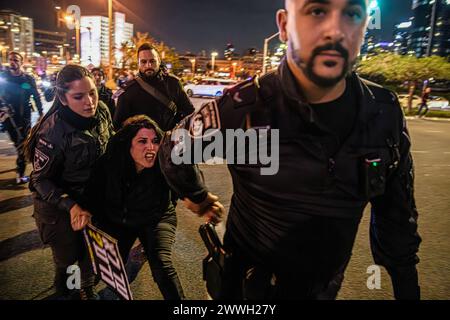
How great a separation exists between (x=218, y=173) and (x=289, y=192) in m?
5.59

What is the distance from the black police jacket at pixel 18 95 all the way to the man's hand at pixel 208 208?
535 centimetres

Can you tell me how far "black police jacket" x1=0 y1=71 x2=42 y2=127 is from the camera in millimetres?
5852

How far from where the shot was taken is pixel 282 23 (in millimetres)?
1362

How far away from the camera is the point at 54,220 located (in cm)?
267

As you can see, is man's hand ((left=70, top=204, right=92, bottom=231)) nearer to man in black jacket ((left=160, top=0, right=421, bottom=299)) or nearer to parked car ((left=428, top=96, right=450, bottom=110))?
man in black jacket ((left=160, top=0, right=421, bottom=299))

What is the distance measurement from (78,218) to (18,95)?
4.42 m

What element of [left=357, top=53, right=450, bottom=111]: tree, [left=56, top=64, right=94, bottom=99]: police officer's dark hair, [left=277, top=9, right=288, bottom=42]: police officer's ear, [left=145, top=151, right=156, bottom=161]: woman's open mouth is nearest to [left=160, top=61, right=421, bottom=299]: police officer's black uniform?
[left=277, top=9, right=288, bottom=42]: police officer's ear

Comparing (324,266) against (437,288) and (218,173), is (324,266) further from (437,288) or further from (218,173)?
(218,173)

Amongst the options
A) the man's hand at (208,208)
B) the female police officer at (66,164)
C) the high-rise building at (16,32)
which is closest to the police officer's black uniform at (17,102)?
the female police officer at (66,164)

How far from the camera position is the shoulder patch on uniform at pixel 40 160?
2533 mm

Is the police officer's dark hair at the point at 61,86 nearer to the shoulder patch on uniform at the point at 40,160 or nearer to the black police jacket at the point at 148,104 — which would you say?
the shoulder patch on uniform at the point at 40,160

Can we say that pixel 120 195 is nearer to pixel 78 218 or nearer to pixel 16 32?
pixel 78 218

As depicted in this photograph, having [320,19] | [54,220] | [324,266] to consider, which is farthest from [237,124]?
[54,220]

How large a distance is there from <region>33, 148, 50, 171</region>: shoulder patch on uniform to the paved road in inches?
42.2
